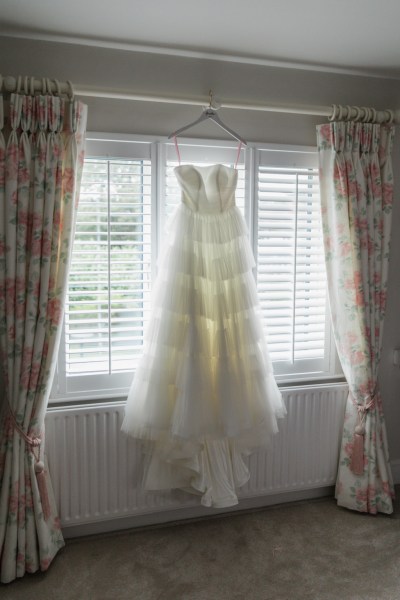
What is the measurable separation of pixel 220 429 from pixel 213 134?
139cm

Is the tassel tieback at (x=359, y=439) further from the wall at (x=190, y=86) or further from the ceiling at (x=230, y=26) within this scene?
the ceiling at (x=230, y=26)

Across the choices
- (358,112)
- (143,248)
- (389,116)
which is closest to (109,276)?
(143,248)

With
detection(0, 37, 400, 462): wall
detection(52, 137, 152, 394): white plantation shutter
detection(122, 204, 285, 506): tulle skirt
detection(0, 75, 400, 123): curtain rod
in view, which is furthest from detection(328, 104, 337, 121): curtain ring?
detection(52, 137, 152, 394): white plantation shutter

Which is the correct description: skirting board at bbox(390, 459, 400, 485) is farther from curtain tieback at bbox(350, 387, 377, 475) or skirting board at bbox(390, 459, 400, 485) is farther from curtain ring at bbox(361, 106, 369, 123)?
curtain ring at bbox(361, 106, 369, 123)

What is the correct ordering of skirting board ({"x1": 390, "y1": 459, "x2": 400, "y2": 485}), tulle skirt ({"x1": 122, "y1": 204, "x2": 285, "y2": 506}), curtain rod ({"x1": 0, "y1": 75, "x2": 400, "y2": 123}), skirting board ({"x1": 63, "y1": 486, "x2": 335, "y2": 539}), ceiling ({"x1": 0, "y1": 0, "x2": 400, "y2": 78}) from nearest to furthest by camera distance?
ceiling ({"x1": 0, "y1": 0, "x2": 400, "y2": 78}) < curtain rod ({"x1": 0, "y1": 75, "x2": 400, "y2": 123}) < tulle skirt ({"x1": 122, "y1": 204, "x2": 285, "y2": 506}) < skirting board ({"x1": 63, "y1": 486, "x2": 335, "y2": 539}) < skirting board ({"x1": 390, "y1": 459, "x2": 400, "y2": 485})

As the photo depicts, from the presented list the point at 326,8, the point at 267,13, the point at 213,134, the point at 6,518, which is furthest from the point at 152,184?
the point at 6,518

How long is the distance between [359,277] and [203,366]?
0.96m

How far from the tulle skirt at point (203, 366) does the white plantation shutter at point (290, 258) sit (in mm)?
312

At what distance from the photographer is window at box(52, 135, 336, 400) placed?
2.29 meters

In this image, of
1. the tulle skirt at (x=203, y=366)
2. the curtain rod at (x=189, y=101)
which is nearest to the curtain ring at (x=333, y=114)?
the curtain rod at (x=189, y=101)

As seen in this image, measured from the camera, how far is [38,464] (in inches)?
82.8

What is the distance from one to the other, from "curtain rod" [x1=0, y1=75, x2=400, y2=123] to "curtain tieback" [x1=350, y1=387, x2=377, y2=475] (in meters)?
1.42

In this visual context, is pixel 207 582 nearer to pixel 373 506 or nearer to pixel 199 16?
pixel 373 506

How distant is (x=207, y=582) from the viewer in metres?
2.10
